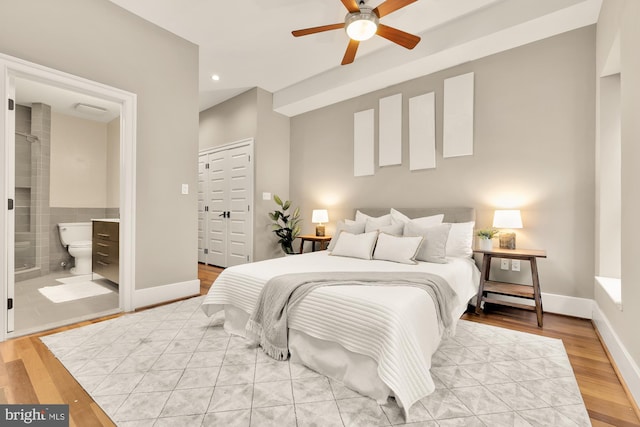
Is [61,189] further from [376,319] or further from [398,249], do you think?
[376,319]

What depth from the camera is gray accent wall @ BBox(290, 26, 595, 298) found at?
274 cm

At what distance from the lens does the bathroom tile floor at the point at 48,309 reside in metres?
2.52

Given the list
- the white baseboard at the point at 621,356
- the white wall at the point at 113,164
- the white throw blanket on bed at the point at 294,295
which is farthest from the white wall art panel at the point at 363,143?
the white wall at the point at 113,164

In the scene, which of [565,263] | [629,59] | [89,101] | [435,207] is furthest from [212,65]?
[565,263]

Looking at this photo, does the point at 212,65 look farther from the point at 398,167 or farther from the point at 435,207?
the point at 435,207

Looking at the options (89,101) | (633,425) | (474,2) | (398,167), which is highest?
(474,2)

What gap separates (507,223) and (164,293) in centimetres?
371

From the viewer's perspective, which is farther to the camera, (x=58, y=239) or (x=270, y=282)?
(x=58, y=239)

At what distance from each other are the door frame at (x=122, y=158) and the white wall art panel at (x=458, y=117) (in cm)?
348

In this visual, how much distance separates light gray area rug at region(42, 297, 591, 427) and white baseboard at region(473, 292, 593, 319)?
78cm

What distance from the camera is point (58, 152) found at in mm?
4824

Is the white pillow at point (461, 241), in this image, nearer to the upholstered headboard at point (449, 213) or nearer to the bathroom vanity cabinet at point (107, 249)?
the upholstered headboard at point (449, 213)

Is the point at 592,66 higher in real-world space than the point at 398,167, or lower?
higher

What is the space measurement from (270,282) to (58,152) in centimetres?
511
